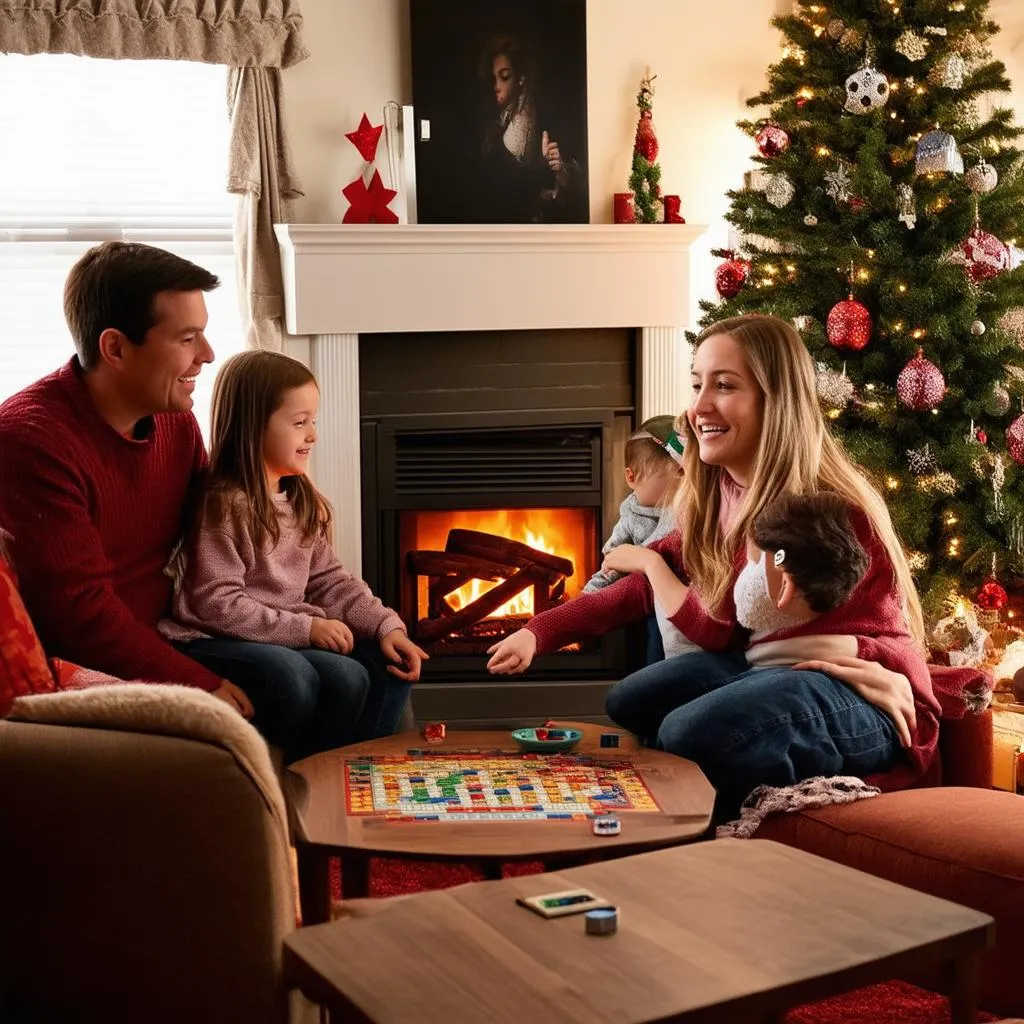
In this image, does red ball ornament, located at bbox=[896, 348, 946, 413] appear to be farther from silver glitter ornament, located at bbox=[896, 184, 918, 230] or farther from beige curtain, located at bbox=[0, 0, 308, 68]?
beige curtain, located at bbox=[0, 0, 308, 68]

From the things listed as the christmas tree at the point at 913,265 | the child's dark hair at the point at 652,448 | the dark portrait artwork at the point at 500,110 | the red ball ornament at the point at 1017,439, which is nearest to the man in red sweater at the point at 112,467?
the child's dark hair at the point at 652,448

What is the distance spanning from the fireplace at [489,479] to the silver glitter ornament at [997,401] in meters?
1.03

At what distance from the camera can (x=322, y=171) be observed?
4082 mm

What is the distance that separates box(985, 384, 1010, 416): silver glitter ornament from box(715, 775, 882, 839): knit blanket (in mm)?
1603

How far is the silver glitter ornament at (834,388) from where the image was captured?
3662 millimetres

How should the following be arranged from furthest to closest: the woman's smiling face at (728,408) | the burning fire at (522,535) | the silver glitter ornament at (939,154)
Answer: the burning fire at (522,535) < the silver glitter ornament at (939,154) < the woman's smiling face at (728,408)

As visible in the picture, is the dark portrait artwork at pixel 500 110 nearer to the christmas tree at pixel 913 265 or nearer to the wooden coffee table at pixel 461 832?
the christmas tree at pixel 913 265

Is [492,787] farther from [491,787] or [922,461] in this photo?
[922,461]

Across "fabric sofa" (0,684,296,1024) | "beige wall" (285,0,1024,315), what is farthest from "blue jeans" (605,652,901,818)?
"beige wall" (285,0,1024,315)

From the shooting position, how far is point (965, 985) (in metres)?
1.56

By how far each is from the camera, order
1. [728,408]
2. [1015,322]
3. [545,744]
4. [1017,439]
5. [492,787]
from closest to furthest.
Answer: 1. [492,787]
2. [545,744]
3. [728,408]
4. [1017,439]
5. [1015,322]

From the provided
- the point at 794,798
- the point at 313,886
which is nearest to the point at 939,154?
the point at 794,798

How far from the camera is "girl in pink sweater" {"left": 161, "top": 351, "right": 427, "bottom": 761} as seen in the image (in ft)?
8.92

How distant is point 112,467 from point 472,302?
1.63m
